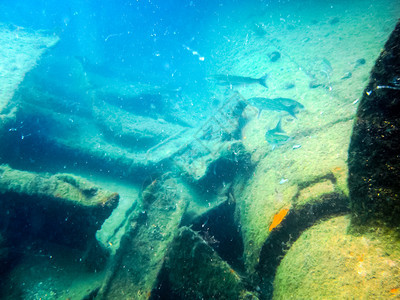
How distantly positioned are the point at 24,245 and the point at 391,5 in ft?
61.8

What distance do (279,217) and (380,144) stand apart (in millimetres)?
1439

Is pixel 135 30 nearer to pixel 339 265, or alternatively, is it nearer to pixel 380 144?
pixel 380 144

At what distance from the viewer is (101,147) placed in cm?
684

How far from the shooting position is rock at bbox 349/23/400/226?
1.39 metres

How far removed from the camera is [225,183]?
460cm

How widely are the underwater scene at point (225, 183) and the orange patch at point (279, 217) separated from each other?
2 cm

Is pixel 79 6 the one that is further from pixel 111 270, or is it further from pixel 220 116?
pixel 111 270

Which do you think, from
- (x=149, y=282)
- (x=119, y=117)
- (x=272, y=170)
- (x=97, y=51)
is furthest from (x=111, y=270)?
(x=97, y=51)

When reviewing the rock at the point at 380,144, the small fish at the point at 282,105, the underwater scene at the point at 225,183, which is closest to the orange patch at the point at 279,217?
the underwater scene at the point at 225,183

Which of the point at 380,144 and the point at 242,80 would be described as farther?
the point at 242,80

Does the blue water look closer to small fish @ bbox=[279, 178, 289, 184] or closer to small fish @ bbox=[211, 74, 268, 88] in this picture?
small fish @ bbox=[211, 74, 268, 88]

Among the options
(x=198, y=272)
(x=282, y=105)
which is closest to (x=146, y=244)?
(x=198, y=272)

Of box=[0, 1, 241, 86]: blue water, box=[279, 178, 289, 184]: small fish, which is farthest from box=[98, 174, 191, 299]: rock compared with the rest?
box=[0, 1, 241, 86]: blue water

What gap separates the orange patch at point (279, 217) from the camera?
93.6 inches
